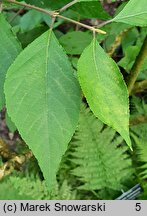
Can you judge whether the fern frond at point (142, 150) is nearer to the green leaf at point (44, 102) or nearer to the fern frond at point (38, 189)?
the fern frond at point (38, 189)

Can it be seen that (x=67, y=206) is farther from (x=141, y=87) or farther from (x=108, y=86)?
(x=108, y=86)

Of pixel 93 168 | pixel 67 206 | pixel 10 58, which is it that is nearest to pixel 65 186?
pixel 93 168

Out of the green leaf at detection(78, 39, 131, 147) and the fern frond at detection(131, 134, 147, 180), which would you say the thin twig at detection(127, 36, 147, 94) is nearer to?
the green leaf at detection(78, 39, 131, 147)

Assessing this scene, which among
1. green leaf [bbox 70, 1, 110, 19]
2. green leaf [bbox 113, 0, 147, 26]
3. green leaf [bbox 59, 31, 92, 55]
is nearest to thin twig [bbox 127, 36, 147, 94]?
green leaf [bbox 59, 31, 92, 55]

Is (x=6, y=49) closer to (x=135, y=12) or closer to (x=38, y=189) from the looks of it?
(x=135, y=12)

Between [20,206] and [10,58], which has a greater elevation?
[10,58]
